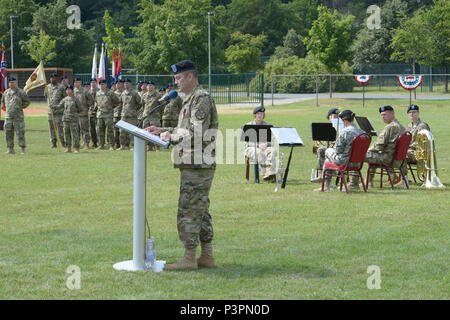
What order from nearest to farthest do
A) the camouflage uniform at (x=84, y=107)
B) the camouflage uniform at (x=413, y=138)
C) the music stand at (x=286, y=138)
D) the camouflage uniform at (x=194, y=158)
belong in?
the camouflage uniform at (x=194, y=158)
the music stand at (x=286, y=138)
the camouflage uniform at (x=413, y=138)
the camouflage uniform at (x=84, y=107)

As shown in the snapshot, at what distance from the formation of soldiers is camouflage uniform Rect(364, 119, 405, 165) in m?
9.48

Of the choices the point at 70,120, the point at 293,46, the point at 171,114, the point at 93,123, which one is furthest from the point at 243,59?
the point at 70,120

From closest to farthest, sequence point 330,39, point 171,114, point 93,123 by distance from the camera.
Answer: point 171,114 → point 93,123 → point 330,39

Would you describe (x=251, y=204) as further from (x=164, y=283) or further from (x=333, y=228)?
(x=164, y=283)

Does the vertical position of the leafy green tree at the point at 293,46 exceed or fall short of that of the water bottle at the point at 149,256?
it exceeds it

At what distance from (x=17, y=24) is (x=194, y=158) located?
223ft

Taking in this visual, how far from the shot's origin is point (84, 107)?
→ 2289cm

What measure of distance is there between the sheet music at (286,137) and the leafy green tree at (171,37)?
153 ft

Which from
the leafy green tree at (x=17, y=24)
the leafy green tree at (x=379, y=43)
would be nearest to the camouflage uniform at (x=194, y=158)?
the leafy green tree at (x=17, y=24)

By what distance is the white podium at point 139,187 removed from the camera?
693cm

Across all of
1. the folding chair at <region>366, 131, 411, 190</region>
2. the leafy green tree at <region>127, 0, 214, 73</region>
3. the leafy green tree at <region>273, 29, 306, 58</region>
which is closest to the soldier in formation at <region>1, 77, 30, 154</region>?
the folding chair at <region>366, 131, 411, 190</region>

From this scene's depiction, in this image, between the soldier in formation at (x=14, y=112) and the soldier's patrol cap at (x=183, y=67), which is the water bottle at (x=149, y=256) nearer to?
the soldier's patrol cap at (x=183, y=67)

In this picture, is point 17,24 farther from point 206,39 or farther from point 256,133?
point 256,133
